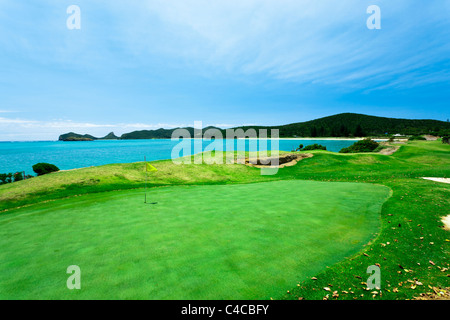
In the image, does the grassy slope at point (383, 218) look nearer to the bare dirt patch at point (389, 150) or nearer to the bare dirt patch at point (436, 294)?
the bare dirt patch at point (436, 294)

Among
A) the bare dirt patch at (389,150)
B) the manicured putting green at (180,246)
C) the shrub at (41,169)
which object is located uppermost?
the bare dirt patch at (389,150)

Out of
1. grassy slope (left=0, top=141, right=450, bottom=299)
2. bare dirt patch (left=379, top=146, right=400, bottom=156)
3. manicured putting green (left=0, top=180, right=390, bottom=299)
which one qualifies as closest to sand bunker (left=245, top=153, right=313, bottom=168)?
grassy slope (left=0, top=141, right=450, bottom=299)

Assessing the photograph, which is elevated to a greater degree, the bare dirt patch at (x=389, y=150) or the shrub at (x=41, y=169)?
the bare dirt patch at (x=389, y=150)

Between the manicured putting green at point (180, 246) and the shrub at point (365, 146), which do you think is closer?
the manicured putting green at point (180, 246)

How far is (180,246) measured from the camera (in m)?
6.64

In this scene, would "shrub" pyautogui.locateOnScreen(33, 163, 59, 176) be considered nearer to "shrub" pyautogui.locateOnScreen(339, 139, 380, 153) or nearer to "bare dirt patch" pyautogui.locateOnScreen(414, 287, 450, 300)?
"bare dirt patch" pyautogui.locateOnScreen(414, 287, 450, 300)

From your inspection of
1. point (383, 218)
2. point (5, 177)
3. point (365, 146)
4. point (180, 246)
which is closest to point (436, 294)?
point (383, 218)

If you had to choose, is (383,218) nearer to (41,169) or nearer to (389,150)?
(41,169)

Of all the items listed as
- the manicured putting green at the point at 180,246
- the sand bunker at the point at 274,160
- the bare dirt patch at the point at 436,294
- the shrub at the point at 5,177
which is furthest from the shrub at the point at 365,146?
the shrub at the point at 5,177

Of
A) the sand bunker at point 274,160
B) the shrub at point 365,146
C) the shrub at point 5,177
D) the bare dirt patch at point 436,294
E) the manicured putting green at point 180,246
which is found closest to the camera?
the bare dirt patch at point 436,294

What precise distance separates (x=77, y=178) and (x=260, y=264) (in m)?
18.2

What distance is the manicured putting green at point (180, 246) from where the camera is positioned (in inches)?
187

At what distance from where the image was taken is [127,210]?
1084 cm
